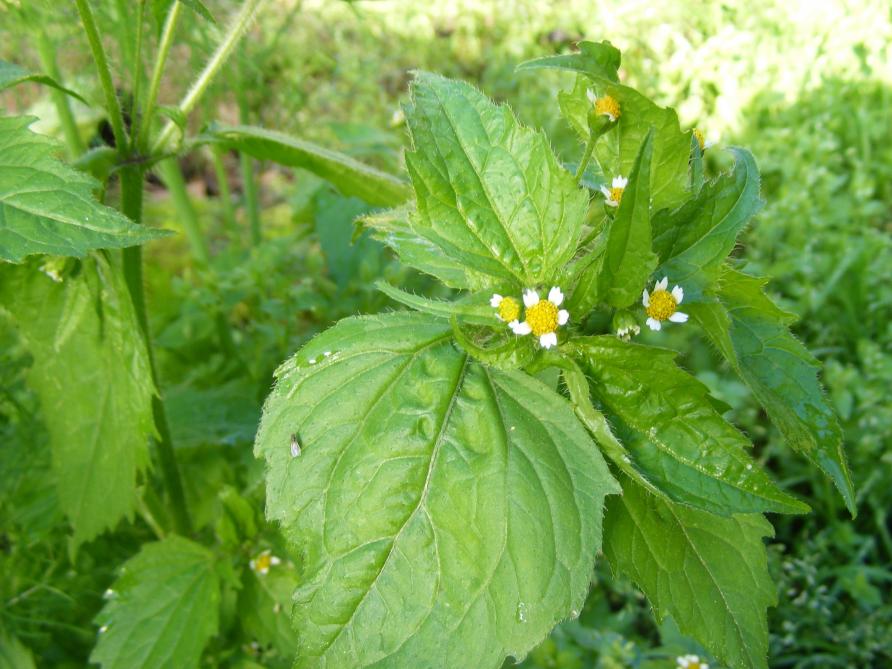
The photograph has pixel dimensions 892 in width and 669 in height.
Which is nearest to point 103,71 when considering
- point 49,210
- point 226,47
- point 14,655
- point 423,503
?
point 226,47

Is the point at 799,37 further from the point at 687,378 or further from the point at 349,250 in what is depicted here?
the point at 687,378

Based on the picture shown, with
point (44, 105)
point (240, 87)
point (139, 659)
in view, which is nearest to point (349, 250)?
point (240, 87)

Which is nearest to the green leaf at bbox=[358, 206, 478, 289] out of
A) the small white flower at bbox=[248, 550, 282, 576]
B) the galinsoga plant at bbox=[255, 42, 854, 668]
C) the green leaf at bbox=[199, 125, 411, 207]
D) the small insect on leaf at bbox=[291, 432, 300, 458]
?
the galinsoga plant at bbox=[255, 42, 854, 668]

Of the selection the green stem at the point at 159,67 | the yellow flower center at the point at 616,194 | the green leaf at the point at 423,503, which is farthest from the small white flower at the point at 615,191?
the green stem at the point at 159,67

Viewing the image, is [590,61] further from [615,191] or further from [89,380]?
[89,380]

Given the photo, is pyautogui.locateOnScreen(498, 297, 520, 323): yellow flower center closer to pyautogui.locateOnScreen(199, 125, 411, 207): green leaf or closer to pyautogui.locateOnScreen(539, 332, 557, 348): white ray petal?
pyautogui.locateOnScreen(539, 332, 557, 348): white ray petal
